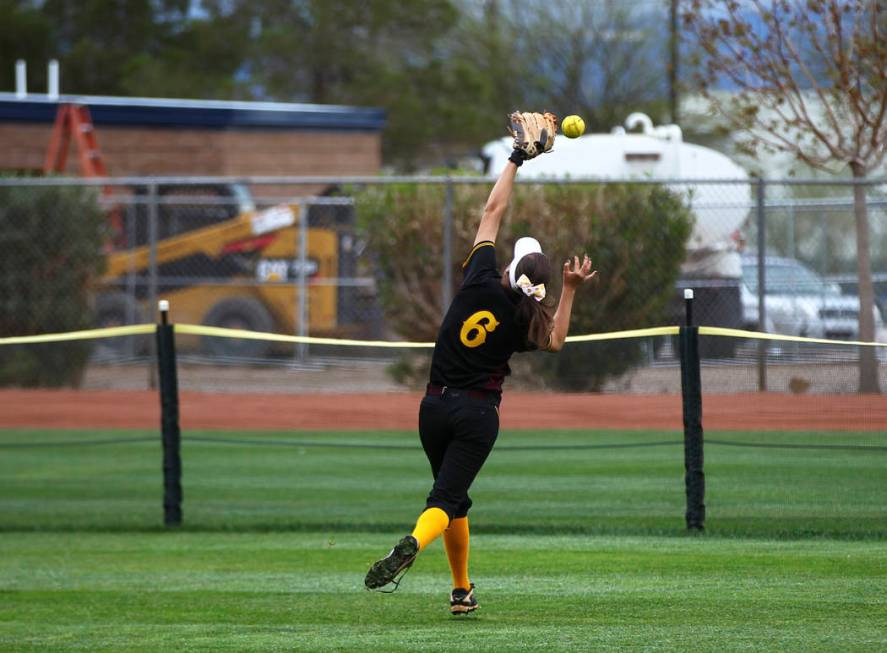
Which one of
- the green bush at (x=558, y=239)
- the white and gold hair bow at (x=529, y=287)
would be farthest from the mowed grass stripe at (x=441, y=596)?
the green bush at (x=558, y=239)

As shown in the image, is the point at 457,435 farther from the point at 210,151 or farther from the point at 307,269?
the point at 210,151

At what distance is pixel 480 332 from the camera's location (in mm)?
6785

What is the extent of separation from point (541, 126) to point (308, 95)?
3758 cm

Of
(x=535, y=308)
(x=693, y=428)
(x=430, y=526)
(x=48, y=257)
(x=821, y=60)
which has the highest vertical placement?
(x=821, y=60)

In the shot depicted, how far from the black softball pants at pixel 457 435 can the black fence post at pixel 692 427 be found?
3446mm

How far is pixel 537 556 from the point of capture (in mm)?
9141

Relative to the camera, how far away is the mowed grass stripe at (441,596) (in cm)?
648

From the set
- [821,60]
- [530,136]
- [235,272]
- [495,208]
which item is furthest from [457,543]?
[235,272]

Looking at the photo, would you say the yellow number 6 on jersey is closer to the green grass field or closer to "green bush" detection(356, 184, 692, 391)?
the green grass field

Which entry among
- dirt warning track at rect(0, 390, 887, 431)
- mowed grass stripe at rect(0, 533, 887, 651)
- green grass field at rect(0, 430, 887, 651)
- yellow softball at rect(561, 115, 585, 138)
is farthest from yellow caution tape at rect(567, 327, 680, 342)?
yellow softball at rect(561, 115, 585, 138)

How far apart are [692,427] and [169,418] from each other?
3.96 metres

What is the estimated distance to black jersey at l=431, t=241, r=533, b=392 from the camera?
6.78m

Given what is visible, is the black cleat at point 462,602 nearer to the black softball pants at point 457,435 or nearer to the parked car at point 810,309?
the black softball pants at point 457,435

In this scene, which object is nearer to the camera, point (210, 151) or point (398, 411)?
point (398, 411)
